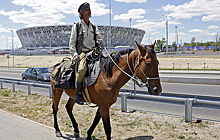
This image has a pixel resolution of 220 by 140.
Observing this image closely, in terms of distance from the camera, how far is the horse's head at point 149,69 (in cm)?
362

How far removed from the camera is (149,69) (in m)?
3.65

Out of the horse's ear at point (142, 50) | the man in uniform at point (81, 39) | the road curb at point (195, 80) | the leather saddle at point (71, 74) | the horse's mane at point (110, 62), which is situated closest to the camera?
the horse's ear at point (142, 50)

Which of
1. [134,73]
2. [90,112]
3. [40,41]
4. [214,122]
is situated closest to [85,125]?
[90,112]

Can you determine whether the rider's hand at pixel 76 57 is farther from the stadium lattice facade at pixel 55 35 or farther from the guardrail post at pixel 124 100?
the stadium lattice facade at pixel 55 35

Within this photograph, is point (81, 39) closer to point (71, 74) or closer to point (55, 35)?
point (71, 74)

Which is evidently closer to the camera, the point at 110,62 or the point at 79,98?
the point at 110,62

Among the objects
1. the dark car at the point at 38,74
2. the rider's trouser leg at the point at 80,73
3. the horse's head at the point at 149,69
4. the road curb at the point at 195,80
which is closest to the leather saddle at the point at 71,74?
the rider's trouser leg at the point at 80,73

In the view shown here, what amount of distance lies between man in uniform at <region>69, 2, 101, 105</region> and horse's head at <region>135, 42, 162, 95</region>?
134 centimetres

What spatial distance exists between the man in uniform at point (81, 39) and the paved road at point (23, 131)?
165cm

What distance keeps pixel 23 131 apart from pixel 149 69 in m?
4.13

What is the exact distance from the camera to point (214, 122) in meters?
6.00

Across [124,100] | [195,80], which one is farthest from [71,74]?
[195,80]

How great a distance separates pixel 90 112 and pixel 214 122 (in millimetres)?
4141

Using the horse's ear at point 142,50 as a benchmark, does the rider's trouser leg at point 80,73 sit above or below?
below
